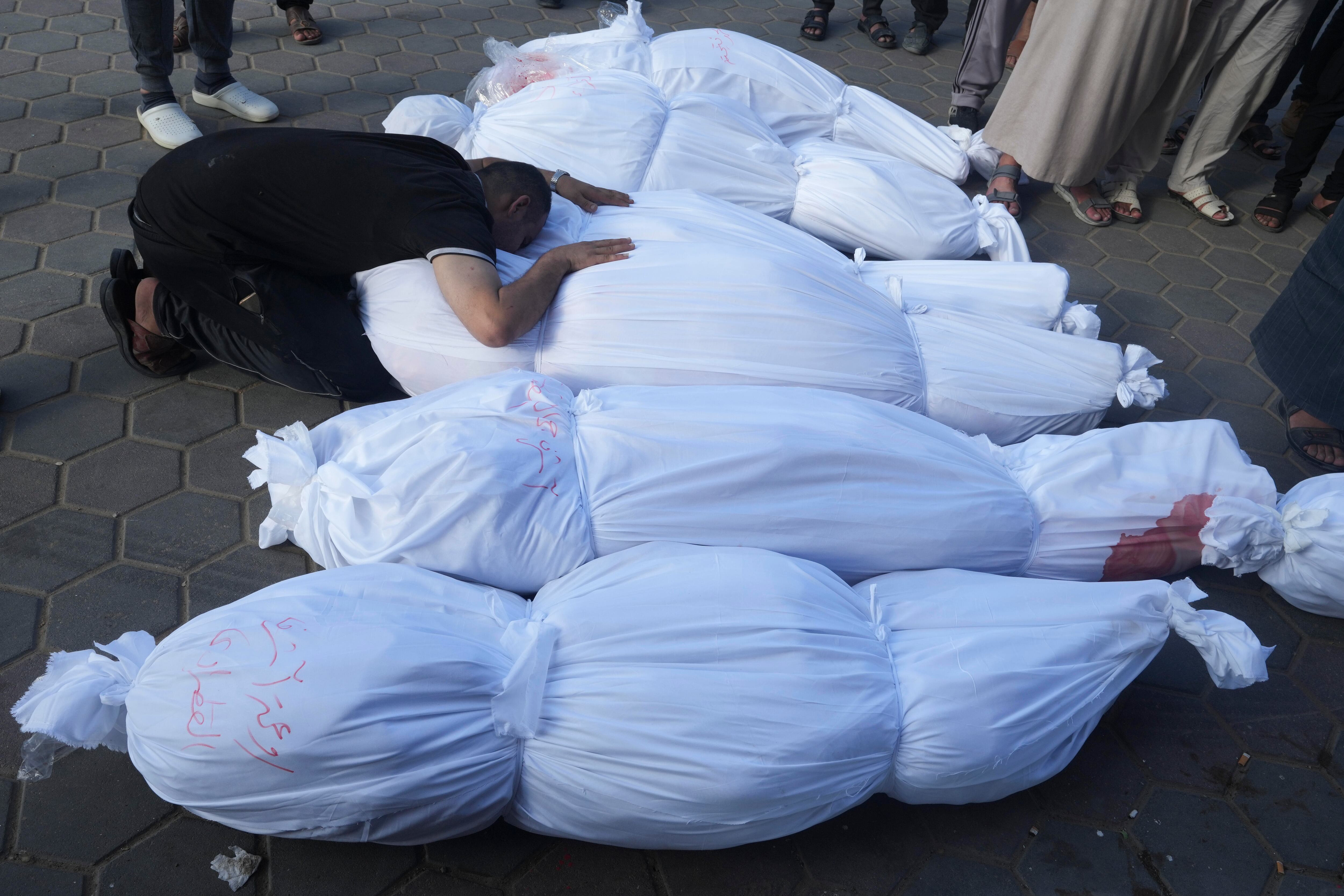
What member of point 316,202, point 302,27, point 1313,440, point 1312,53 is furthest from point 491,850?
point 1312,53

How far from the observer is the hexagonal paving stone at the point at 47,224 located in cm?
279

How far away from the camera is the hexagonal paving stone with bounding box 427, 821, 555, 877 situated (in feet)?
4.78

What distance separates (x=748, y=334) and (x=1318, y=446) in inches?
70.1

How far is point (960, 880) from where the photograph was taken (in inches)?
59.2

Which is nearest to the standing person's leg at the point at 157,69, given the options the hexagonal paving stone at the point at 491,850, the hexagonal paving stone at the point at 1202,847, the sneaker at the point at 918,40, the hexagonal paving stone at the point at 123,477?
the hexagonal paving stone at the point at 123,477

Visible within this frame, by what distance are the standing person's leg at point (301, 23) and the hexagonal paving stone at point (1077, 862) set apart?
457cm

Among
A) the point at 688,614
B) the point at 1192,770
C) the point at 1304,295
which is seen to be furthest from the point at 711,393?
the point at 1304,295

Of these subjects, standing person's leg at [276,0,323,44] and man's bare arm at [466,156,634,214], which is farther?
standing person's leg at [276,0,323,44]

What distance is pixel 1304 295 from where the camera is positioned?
2404 mm

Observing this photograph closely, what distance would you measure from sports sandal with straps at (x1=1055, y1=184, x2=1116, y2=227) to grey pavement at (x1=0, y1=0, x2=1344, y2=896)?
211mm

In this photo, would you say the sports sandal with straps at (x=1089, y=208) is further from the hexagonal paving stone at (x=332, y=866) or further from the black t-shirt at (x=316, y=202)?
the hexagonal paving stone at (x=332, y=866)

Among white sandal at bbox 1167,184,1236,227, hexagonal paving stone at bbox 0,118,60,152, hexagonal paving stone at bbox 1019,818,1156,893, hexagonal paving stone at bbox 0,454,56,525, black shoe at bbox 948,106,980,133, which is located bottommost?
hexagonal paving stone at bbox 0,454,56,525

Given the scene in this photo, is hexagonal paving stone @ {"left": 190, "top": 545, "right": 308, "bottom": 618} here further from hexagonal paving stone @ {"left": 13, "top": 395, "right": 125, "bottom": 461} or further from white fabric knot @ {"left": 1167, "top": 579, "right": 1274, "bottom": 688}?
white fabric knot @ {"left": 1167, "top": 579, "right": 1274, "bottom": 688}

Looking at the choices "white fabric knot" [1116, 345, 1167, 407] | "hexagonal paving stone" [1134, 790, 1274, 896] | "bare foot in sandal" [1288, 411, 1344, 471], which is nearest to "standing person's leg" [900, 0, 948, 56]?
"bare foot in sandal" [1288, 411, 1344, 471]
